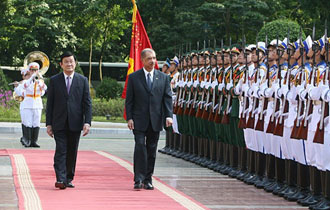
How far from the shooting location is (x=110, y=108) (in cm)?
3716

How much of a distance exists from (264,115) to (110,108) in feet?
82.3

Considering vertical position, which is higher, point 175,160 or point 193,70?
point 193,70

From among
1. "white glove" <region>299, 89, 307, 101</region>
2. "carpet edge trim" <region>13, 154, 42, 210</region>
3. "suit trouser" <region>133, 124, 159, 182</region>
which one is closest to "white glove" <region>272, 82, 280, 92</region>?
"white glove" <region>299, 89, 307, 101</region>

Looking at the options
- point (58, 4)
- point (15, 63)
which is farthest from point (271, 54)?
point (15, 63)

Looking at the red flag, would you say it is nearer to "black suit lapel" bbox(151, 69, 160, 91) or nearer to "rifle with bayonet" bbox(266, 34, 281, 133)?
"black suit lapel" bbox(151, 69, 160, 91)

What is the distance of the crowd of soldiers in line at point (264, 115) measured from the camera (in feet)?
34.1

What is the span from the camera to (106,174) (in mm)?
13656

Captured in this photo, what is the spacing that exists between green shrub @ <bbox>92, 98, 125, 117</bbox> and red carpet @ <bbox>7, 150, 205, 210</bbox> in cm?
2109

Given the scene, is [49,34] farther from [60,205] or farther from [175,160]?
[60,205]

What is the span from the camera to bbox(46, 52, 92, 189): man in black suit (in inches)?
468

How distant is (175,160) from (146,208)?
24.4ft

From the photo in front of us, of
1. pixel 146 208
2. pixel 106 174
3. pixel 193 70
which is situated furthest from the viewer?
pixel 193 70

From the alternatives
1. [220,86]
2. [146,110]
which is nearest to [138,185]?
[146,110]

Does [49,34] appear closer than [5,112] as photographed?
No
